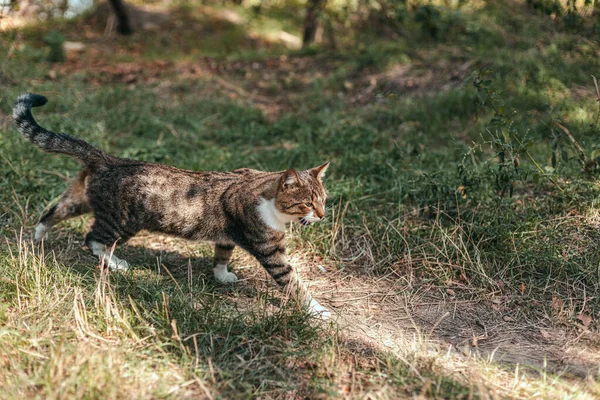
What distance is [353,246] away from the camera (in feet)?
16.6

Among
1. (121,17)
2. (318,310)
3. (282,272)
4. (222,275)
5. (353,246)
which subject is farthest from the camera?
(121,17)

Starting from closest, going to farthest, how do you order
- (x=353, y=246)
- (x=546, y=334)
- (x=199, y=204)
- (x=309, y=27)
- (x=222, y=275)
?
1. (x=546, y=334)
2. (x=199, y=204)
3. (x=222, y=275)
4. (x=353, y=246)
5. (x=309, y=27)

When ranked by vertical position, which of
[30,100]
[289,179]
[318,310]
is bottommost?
[318,310]

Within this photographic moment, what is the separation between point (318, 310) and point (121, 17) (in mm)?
11189

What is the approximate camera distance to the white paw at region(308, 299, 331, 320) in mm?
3969

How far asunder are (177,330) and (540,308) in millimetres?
2714

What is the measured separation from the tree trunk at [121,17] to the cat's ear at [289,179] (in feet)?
34.3

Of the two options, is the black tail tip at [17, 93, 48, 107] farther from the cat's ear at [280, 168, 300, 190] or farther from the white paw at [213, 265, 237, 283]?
the cat's ear at [280, 168, 300, 190]

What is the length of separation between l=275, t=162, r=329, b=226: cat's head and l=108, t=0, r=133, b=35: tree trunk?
1043 centimetres

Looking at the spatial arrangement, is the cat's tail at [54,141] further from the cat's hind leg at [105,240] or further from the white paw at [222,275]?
the white paw at [222,275]

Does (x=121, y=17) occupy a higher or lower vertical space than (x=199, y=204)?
higher

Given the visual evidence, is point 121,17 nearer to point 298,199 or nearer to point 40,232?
point 40,232

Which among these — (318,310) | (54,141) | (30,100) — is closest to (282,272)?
(318,310)

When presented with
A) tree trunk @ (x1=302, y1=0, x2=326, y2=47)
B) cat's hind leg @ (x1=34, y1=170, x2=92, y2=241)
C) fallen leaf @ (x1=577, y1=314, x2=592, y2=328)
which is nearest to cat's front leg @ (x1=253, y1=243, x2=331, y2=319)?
cat's hind leg @ (x1=34, y1=170, x2=92, y2=241)
